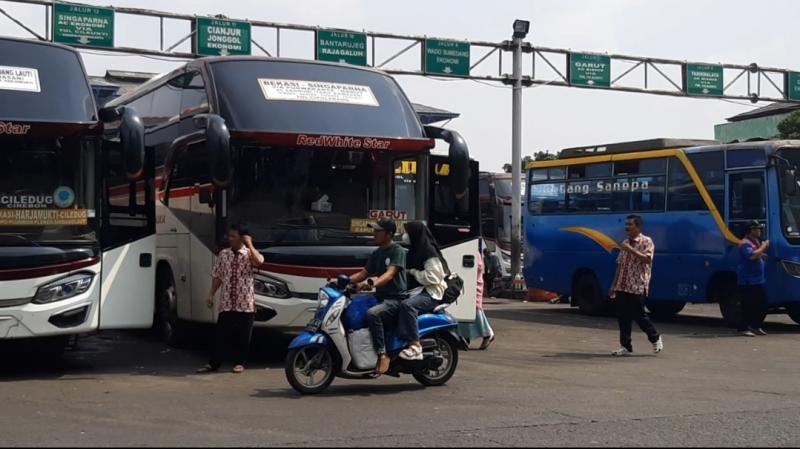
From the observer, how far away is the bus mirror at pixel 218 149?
39.2 ft

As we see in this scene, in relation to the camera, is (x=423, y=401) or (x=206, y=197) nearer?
(x=423, y=401)

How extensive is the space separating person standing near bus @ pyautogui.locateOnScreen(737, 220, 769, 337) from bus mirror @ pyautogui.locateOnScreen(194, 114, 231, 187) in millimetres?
9485

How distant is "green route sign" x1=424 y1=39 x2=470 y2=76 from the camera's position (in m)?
29.0

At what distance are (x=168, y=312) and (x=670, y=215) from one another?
993cm

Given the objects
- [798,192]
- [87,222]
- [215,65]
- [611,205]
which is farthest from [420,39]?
[87,222]

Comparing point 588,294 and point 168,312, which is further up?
point 168,312

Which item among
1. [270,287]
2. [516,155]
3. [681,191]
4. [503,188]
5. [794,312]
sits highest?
[516,155]

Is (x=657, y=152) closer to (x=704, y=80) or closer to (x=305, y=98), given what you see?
(x=305, y=98)

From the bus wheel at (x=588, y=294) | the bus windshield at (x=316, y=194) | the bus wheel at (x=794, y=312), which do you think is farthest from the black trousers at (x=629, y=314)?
the bus wheel at (x=588, y=294)

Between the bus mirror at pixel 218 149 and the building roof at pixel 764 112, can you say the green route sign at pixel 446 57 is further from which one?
the building roof at pixel 764 112

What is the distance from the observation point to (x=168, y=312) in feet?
49.1

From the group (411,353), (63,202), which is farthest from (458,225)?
(63,202)

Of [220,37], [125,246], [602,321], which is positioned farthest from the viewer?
[220,37]

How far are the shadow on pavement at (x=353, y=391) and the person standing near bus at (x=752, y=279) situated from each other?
837 centimetres
